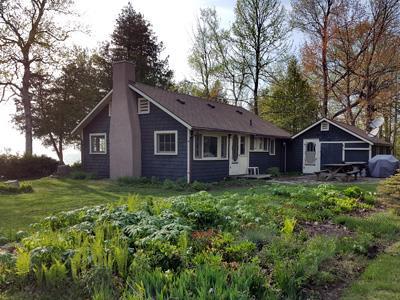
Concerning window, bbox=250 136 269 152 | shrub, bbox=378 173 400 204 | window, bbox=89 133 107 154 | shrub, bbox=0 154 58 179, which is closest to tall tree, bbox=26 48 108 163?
shrub, bbox=0 154 58 179

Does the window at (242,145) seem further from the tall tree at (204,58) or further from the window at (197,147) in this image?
the tall tree at (204,58)

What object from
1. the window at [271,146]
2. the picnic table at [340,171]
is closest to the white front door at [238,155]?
the window at [271,146]

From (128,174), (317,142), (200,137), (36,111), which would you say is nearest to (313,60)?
(317,142)

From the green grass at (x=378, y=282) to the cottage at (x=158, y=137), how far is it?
422 inches

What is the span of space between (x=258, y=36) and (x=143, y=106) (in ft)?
56.5

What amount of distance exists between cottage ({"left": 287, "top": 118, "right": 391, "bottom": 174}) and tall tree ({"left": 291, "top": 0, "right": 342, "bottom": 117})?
7524 mm

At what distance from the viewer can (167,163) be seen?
1616cm

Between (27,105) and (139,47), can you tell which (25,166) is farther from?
(139,47)

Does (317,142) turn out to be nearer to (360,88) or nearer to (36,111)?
(360,88)

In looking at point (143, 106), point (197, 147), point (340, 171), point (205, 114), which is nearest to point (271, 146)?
point (340, 171)

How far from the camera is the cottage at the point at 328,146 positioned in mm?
21625

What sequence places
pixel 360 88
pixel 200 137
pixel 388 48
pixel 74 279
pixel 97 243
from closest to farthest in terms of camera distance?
pixel 74 279 < pixel 97 243 < pixel 200 137 < pixel 388 48 < pixel 360 88

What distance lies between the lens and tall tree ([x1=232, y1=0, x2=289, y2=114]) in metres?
30.4

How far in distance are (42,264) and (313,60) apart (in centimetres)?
3005
